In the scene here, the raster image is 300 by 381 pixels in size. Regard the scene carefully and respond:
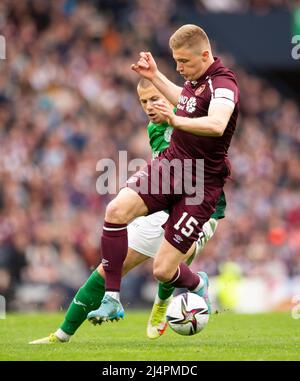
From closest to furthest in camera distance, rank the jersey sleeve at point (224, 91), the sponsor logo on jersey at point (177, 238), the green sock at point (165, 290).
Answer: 1. the jersey sleeve at point (224, 91)
2. the sponsor logo on jersey at point (177, 238)
3. the green sock at point (165, 290)

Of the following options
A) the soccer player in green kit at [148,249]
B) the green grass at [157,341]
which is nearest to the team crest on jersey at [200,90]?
the soccer player in green kit at [148,249]

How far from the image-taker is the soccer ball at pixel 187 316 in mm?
8672

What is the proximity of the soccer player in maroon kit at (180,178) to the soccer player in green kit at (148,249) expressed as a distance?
0.40 metres

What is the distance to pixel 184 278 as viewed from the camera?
9.11m

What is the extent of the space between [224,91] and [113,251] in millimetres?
1503

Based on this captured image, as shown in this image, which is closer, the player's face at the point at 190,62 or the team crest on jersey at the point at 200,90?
the player's face at the point at 190,62

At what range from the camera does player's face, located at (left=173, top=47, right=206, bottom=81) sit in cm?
847

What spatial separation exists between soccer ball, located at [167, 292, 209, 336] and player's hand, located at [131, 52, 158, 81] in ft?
5.98

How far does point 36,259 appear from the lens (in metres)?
15.9

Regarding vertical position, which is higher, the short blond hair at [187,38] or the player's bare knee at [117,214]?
the short blond hair at [187,38]

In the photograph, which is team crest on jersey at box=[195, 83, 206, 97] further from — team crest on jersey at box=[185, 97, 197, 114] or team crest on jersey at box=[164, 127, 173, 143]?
team crest on jersey at box=[164, 127, 173, 143]

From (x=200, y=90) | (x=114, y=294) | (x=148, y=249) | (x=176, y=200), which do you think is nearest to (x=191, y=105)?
(x=200, y=90)

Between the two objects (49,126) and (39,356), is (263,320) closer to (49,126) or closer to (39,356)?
(39,356)

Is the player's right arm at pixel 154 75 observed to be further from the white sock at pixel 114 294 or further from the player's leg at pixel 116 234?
the white sock at pixel 114 294
